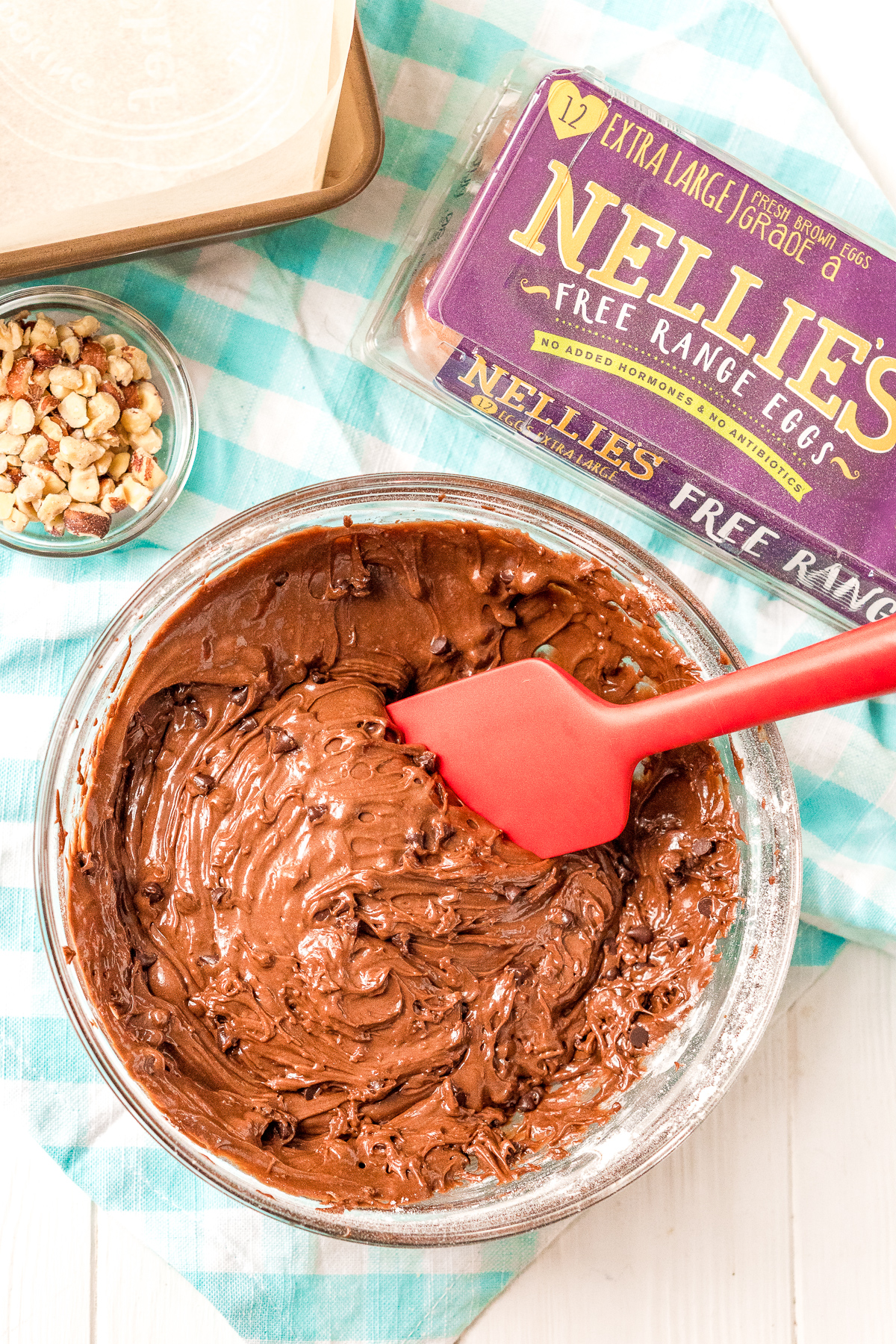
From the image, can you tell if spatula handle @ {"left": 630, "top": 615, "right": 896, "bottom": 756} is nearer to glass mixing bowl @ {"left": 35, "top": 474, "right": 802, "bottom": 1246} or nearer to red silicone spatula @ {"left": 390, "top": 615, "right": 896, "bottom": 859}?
red silicone spatula @ {"left": 390, "top": 615, "right": 896, "bottom": 859}

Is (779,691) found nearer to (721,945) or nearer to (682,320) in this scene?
(721,945)

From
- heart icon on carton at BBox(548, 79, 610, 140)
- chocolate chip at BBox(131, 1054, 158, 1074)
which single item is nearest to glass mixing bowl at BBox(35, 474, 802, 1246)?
chocolate chip at BBox(131, 1054, 158, 1074)

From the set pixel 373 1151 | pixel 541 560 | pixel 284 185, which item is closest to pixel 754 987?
pixel 373 1151

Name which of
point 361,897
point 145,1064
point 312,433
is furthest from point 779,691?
point 145,1064

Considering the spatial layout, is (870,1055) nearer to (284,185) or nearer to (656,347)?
(656,347)

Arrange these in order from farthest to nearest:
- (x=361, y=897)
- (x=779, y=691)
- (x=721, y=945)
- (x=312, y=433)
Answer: (x=312, y=433) → (x=721, y=945) → (x=361, y=897) → (x=779, y=691)
